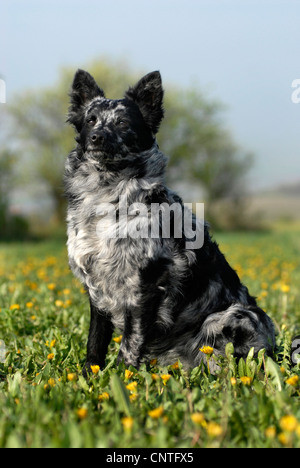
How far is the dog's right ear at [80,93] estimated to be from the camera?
13.9 feet

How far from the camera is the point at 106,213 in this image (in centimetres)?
385

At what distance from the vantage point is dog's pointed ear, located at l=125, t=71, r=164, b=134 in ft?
13.4

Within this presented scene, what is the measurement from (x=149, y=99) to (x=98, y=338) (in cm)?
204

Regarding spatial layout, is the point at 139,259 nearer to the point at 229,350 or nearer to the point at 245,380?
the point at 229,350

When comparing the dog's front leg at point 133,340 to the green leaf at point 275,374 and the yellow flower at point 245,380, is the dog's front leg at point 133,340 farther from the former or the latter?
the green leaf at point 275,374

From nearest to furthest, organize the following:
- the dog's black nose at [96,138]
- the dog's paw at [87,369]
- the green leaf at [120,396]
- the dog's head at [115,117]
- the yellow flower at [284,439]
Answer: the yellow flower at [284,439] → the green leaf at [120,396] → the dog's black nose at [96,138] → the dog's head at [115,117] → the dog's paw at [87,369]

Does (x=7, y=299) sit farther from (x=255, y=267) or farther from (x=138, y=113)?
(x=255, y=267)

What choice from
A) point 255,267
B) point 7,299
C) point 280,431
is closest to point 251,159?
point 255,267

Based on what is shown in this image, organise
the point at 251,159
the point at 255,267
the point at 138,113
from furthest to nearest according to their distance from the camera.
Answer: the point at 251,159 → the point at 255,267 → the point at 138,113

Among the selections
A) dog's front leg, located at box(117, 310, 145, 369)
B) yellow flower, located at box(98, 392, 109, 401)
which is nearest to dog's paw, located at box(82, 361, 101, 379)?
dog's front leg, located at box(117, 310, 145, 369)

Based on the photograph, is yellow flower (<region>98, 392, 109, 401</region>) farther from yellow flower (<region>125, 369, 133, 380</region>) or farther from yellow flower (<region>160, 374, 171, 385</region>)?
yellow flower (<region>160, 374, 171, 385</region>)

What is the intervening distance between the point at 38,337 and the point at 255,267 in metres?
7.04

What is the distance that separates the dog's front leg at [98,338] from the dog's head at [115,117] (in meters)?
1.31

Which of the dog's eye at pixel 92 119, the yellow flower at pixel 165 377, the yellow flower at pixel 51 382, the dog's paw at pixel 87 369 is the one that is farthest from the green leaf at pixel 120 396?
the dog's eye at pixel 92 119
